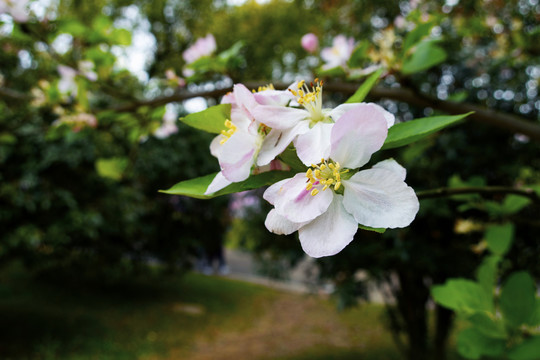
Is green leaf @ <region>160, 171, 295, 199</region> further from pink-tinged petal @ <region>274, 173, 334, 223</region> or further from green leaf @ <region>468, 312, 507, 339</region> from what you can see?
green leaf @ <region>468, 312, 507, 339</region>

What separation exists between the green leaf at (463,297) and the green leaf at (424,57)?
1.77 feet

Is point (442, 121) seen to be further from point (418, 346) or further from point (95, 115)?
point (418, 346)

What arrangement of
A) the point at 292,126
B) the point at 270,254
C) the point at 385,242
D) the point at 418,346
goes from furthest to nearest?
the point at 270,254
the point at 418,346
the point at 385,242
the point at 292,126

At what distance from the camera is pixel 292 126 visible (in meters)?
0.47

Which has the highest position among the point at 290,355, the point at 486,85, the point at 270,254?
the point at 486,85

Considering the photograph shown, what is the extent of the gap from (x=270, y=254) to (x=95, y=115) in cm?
247

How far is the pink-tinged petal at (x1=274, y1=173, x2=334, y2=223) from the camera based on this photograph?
0.43 metres

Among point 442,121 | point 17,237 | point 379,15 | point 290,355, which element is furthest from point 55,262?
point 442,121

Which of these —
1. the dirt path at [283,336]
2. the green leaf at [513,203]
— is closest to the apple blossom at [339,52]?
the green leaf at [513,203]

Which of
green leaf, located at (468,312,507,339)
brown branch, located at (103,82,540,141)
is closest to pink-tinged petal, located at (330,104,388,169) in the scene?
green leaf, located at (468,312,507,339)

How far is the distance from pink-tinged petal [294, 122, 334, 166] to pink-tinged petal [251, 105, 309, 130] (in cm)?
3

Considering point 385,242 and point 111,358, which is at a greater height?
point 385,242

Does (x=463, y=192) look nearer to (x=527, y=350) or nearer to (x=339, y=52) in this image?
(x=527, y=350)

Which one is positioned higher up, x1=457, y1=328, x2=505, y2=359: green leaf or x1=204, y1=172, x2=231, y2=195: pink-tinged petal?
x1=204, y1=172, x2=231, y2=195: pink-tinged petal
